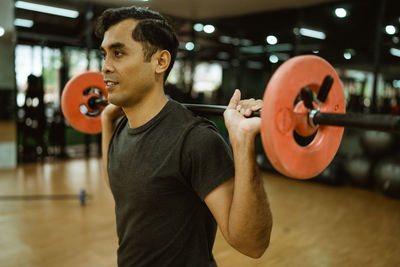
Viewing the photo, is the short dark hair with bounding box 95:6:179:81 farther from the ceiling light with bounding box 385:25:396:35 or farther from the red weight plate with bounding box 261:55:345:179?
the ceiling light with bounding box 385:25:396:35

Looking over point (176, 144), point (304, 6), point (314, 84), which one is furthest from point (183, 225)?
point (304, 6)

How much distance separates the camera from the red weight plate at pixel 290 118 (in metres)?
0.72

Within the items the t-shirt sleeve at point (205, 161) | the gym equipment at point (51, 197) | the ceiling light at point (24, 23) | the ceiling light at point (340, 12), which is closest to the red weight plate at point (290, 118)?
the t-shirt sleeve at point (205, 161)

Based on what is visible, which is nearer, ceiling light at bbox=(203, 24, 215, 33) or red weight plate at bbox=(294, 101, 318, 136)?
red weight plate at bbox=(294, 101, 318, 136)

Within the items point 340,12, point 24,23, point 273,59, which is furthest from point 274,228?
point 24,23

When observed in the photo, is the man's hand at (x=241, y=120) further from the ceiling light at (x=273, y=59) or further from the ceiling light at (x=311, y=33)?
the ceiling light at (x=273, y=59)

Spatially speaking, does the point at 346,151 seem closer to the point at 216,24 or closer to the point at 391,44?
the point at 391,44

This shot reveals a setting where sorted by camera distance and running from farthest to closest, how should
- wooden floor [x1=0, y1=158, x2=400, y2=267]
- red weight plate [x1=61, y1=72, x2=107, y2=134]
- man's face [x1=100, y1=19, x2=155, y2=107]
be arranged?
1. wooden floor [x1=0, y1=158, x2=400, y2=267]
2. red weight plate [x1=61, y1=72, x2=107, y2=134]
3. man's face [x1=100, y1=19, x2=155, y2=107]

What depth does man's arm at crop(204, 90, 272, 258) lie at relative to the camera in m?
0.79

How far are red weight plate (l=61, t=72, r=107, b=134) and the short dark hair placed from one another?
0.55 m

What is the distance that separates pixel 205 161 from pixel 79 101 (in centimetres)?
94

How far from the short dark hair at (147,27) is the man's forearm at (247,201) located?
0.42 meters

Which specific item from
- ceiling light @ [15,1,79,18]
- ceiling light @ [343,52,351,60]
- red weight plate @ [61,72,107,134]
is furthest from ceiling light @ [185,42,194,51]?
red weight plate @ [61,72,107,134]

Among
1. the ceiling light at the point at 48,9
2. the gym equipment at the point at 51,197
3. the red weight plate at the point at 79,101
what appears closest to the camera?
the red weight plate at the point at 79,101
